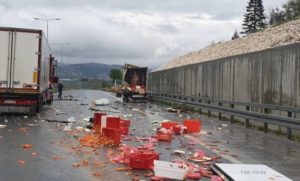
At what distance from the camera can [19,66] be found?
2159 cm

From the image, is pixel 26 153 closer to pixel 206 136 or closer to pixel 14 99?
pixel 206 136

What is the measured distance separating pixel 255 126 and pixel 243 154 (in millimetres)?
7802

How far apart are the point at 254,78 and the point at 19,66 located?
9.78 m

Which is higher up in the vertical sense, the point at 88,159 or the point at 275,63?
the point at 275,63

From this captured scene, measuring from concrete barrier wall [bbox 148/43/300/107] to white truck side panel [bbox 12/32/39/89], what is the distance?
904cm

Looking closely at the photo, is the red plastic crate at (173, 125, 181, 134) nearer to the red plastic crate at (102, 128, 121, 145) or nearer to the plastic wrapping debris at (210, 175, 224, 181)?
the red plastic crate at (102, 128, 121, 145)

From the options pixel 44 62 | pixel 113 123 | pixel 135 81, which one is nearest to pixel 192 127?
pixel 113 123

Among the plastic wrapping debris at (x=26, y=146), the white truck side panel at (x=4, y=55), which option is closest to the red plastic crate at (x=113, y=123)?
the plastic wrapping debris at (x=26, y=146)

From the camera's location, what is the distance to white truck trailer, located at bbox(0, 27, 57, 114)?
70.1ft

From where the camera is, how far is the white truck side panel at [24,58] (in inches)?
847

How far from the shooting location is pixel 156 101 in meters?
45.5

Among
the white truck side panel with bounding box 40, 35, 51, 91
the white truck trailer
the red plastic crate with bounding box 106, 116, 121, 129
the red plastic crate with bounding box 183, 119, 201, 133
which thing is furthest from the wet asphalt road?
the white truck side panel with bounding box 40, 35, 51, 91

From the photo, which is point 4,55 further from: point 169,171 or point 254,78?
point 169,171

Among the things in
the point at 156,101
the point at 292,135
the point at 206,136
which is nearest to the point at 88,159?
the point at 206,136
